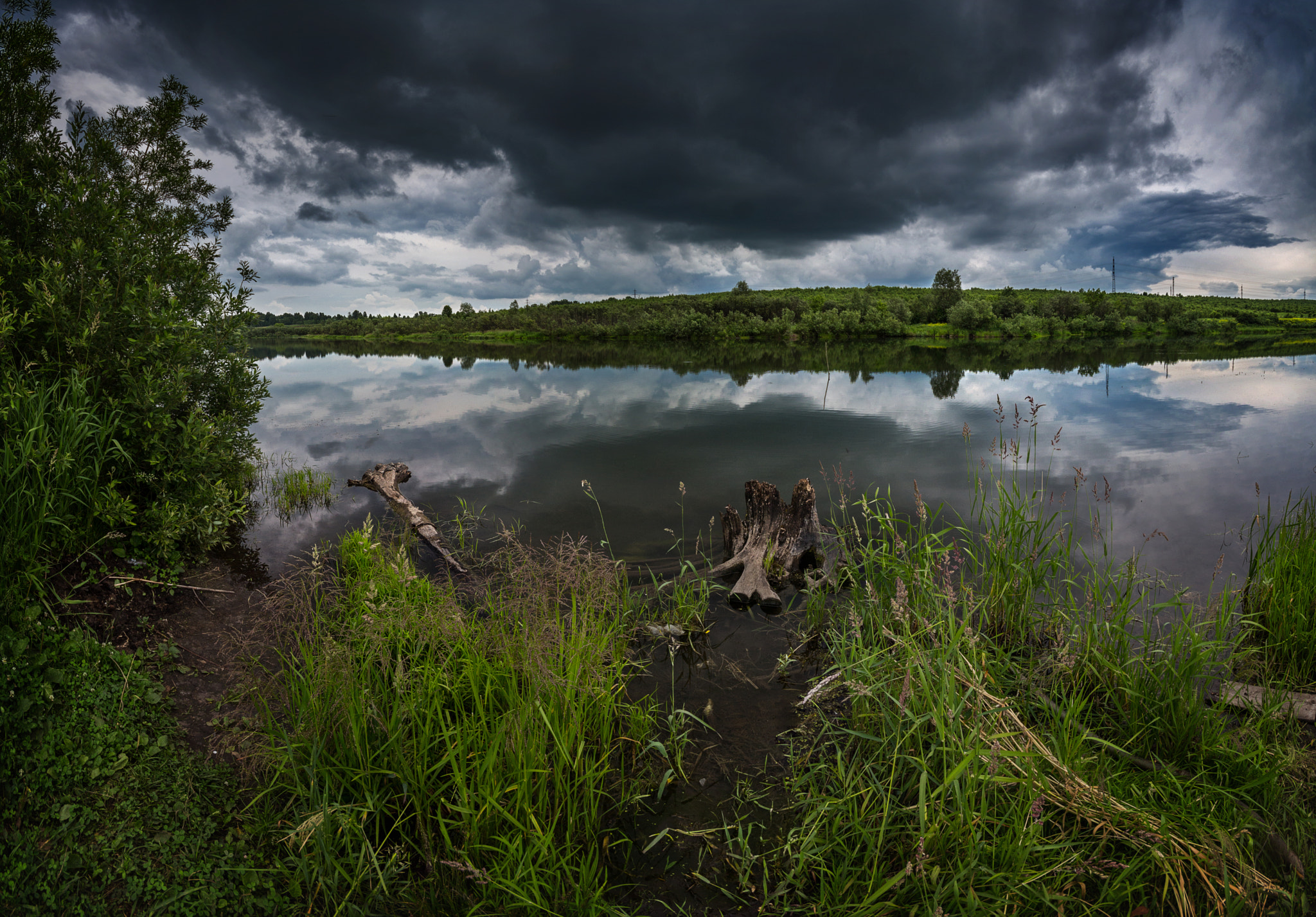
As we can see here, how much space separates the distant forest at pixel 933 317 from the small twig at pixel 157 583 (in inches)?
3203

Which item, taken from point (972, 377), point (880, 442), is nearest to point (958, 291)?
point (972, 377)

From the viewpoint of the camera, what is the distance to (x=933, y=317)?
89.5 meters

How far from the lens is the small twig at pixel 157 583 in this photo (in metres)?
4.40

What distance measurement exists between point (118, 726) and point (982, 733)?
5128mm

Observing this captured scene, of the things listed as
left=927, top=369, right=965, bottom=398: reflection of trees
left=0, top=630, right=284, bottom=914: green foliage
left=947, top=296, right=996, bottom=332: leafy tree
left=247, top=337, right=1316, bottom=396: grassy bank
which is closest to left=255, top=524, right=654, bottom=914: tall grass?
left=0, top=630, right=284, bottom=914: green foliage

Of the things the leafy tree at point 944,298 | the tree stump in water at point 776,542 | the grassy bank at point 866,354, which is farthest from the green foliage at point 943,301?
the tree stump in water at point 776,542

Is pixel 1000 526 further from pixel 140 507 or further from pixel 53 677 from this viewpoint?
pixel 140 507

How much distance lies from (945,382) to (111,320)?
32.9 metres

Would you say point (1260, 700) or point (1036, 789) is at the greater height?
point (1036, 789)

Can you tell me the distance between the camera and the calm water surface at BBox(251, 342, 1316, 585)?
9914 millimetres

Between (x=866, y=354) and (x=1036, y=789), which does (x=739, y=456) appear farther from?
(x=866, y=354)

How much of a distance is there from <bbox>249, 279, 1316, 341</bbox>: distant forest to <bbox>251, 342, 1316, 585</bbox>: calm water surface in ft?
145

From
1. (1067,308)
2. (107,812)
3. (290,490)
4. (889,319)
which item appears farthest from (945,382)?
(1067,308)

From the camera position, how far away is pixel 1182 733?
3.57 meters
